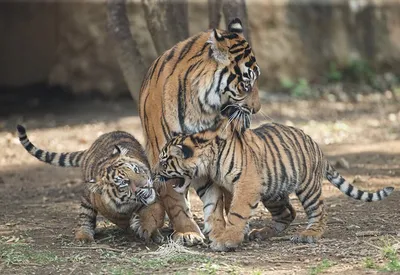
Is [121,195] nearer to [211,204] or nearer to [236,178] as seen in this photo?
[211,204]

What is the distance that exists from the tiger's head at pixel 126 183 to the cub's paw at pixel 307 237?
3.43 ft

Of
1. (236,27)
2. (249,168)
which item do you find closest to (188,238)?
(249,168)

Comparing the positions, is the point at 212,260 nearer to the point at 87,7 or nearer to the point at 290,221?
the point at 290,221

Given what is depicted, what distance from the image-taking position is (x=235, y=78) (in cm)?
610

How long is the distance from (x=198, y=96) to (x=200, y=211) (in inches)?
64.8

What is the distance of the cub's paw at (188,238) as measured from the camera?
19.9 ft

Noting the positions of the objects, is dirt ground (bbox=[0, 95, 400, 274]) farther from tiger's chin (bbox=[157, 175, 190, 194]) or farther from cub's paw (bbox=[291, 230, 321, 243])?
tiger's chin (bbox=[157, 175, 190, 194])

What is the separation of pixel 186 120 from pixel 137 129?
17.4 feet

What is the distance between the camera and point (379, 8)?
1380 centimetres

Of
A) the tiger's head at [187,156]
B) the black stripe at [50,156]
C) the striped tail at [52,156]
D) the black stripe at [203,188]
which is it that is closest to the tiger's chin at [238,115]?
the tiger's head at [187,156]

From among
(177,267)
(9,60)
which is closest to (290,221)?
(177,267)

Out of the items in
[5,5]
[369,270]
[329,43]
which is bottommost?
[369,270]

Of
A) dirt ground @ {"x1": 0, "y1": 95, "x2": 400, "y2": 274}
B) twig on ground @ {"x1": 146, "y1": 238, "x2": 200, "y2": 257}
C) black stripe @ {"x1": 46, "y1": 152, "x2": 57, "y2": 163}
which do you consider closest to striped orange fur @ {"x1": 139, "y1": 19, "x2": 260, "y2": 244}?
twig on ground @ {"x1": 146, "y1": 238, "x2": 200, "y2": 257}

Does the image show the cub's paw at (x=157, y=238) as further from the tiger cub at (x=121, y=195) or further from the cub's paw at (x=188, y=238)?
the cub's paw at (x=188, y=238)
